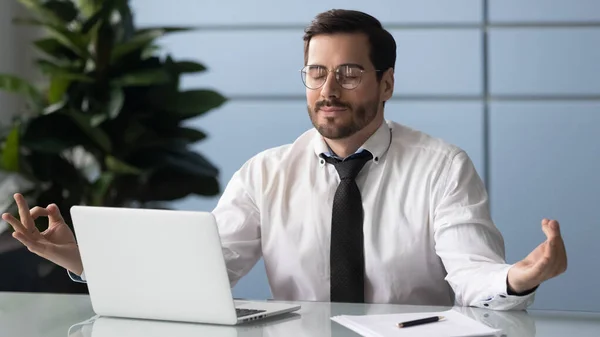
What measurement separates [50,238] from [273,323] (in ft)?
1.88

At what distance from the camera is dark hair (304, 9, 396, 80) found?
221 cm

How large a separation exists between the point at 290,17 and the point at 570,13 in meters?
1.12

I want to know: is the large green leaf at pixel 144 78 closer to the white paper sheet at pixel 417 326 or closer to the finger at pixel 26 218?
the finger at pixel 26 218

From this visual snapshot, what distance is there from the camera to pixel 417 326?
1625 millimetres

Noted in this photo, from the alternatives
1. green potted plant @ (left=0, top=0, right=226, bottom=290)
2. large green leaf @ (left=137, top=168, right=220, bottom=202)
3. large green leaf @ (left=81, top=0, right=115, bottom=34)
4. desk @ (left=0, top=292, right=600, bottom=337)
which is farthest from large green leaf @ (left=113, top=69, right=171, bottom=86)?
desk @ (left=0, top=292, right=600, bottom=337)

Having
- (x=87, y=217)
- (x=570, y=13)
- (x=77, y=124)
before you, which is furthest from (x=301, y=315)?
(x=570, y=13)

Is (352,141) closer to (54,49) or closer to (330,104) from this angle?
(330,104)

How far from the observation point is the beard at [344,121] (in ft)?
7.20

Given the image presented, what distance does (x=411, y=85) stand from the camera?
381 cm

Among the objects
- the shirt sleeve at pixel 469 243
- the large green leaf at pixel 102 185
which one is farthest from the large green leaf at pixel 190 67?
the shirt sleeve at pixel 469 243

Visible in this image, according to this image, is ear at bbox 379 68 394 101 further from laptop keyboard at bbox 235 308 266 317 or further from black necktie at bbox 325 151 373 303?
laptop keyboard at bbox 235 308 266 317

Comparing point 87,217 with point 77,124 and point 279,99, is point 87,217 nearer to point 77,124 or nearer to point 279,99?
point 77,124

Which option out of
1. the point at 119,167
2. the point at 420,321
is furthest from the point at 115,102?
the point at 420,321

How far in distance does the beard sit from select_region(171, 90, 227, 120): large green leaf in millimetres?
1588
